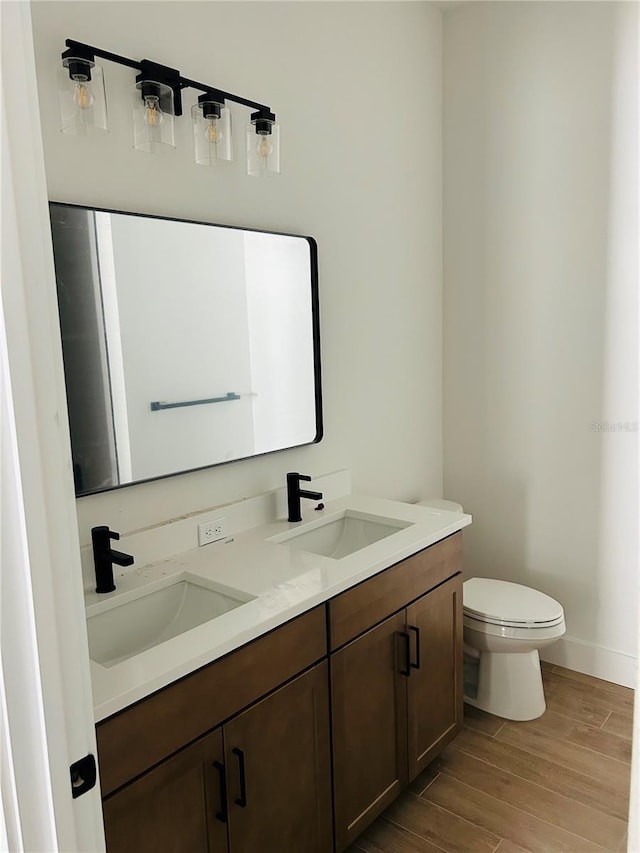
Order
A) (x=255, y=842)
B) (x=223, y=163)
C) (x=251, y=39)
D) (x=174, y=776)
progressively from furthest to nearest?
(x=251, y=39)
(x=223, y=163)
(x=255, y=842)
(x=174, y=776)

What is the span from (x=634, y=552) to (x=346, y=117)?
2.04 m

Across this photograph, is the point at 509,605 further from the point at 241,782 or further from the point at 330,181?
the point at 330,181

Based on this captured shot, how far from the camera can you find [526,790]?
2.24 m

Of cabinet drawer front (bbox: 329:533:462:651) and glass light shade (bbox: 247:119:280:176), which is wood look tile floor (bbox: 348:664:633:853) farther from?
glass light shade (bbox: 247:119:280:176)

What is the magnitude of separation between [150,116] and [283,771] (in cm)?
168

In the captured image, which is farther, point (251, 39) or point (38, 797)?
point (251, 39)

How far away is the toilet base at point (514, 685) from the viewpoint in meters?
2.61

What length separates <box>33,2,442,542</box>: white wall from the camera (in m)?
1.76

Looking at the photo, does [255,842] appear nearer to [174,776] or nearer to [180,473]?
[174,776]

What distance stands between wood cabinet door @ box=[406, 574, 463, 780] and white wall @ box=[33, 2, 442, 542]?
2.11ft

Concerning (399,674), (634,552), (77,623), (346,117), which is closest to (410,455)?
(634,552)

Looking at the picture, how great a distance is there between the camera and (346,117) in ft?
8.21

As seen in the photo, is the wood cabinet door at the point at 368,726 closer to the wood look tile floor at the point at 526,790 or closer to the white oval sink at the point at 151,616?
the wood look tile floor at the point at 526,790

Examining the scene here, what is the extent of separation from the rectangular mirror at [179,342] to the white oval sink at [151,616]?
0.31m
